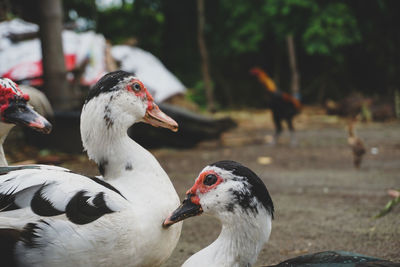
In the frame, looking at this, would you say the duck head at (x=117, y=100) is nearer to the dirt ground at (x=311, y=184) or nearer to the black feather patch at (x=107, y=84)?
the black feather patch at (x=107, y=84)

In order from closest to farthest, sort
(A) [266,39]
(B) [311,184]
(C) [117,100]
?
(C) [117,100] < (B) [311,184] < (A) [266,39]

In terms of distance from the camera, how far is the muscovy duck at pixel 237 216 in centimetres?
192

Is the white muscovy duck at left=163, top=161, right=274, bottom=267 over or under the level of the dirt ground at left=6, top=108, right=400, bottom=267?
over

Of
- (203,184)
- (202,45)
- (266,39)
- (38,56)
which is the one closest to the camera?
(203,184)

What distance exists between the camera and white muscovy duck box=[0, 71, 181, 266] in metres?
1.83

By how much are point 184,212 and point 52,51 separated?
4.99m

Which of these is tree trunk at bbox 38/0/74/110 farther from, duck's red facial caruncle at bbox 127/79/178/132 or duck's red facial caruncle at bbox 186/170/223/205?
duck's red facial caruncle at bbox 186/170/223/205

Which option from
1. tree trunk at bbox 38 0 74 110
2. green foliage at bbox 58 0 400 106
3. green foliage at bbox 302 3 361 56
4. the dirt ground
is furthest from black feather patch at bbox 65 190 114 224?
green foliage at bbox 302 3 361 56

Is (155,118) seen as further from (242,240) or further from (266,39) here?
(266,39)

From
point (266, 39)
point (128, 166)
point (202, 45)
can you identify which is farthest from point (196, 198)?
point (266, 39)

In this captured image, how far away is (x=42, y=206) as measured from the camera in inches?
73.7

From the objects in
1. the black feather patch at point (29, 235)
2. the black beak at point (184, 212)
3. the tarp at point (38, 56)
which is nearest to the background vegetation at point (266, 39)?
the tarp at point (38, 56)

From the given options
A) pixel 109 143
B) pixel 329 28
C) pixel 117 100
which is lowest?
pixel 109 143

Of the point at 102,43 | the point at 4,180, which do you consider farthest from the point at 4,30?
the point at 4,180
